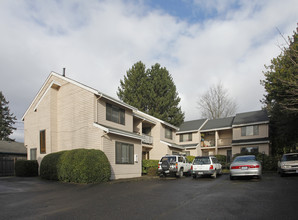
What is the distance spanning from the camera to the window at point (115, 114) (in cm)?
2069

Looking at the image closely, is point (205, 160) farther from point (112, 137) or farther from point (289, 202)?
point (289, 202)

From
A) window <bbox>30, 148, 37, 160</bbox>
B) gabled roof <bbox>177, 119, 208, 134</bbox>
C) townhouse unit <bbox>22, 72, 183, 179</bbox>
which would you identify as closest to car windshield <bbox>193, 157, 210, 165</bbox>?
townhouse unit <bbox>22, 72, 183, 179</bbox>

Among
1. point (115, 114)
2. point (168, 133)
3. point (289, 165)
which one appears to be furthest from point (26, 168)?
point (289, 165)

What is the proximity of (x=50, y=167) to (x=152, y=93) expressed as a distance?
2938cm

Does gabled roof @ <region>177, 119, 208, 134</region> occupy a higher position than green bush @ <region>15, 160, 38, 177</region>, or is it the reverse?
gabled roof @ <region>177, 119, 208, 134</region>

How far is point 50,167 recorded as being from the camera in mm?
17797

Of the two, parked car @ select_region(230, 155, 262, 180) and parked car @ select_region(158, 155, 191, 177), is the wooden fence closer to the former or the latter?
parked car @ select_region(158, 155, 191, 177)

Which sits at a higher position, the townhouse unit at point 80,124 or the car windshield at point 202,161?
the townhouse unit at point 80,124

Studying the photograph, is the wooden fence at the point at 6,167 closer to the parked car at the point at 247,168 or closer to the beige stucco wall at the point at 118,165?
the beige stucco wall at the point at 118,165

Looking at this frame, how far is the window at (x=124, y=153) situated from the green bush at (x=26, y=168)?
299 inches

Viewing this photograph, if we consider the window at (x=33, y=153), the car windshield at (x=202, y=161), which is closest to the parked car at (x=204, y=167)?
the car windshield at (x=202, y=161)

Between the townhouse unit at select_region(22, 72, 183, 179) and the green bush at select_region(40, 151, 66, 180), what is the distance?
6.89ft

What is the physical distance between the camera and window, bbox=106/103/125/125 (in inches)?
814

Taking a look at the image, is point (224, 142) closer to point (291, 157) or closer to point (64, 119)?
point (291, 157)
